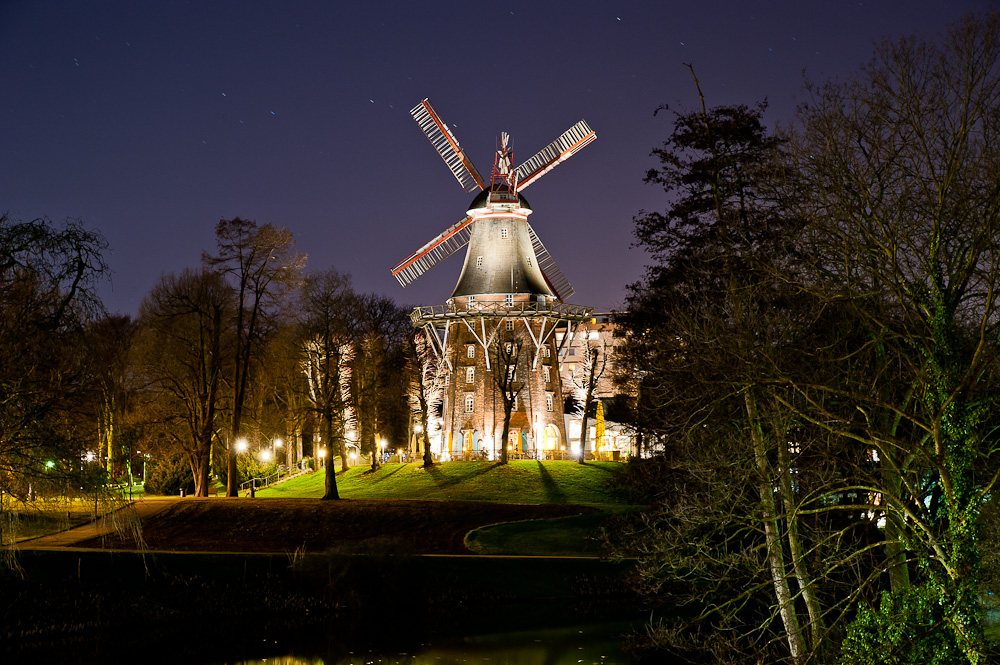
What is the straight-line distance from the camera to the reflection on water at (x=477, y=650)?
20.9 metres

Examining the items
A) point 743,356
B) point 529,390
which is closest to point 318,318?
point 529,390

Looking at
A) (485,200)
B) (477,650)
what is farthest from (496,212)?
(477,650)

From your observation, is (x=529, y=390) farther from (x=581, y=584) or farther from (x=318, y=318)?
(x=581, y=584)

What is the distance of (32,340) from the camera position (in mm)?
13742

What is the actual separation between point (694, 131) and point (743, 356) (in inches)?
474

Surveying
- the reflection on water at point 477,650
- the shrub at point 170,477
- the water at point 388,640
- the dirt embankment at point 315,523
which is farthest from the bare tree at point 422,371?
the reflection on water at point 477,650

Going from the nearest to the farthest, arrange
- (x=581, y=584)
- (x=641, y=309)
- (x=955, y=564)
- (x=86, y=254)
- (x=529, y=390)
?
(x=955, y=564)
(x=86, y=254)
(x=641, y=309)
(x=581, y=584)
(x=529, y=390)

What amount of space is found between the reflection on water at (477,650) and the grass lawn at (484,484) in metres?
15.3

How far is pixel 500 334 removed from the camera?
5081 centimetres

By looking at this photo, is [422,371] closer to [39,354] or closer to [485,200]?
[485,200]

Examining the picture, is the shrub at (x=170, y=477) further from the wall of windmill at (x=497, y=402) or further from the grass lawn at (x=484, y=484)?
the wall of windmill at (x=497, y=402)

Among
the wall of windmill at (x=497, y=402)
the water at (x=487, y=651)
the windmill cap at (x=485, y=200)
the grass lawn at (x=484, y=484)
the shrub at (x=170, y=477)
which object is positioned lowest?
the water at (x=487, y=651)

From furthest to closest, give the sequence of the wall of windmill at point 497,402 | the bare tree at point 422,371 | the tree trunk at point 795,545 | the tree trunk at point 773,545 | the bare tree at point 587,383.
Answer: the bare tree at point 422,371
the wall of windmill at point 497,402
the bare tree at point 587,383
the tree trunk at point 773,545
the tree trunk at point 795,545

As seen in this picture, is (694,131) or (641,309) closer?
(694,131)
